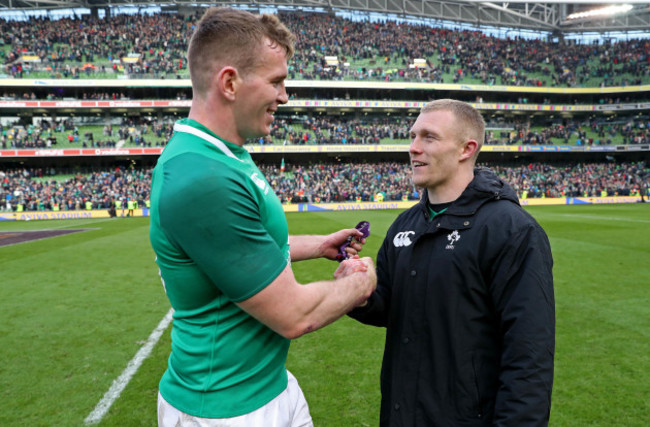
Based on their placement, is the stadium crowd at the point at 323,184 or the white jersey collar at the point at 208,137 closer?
the white jersey collar at the point at 208,137

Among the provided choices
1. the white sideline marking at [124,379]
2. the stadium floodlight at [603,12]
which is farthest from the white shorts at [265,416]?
the stadium floodlight at [603,12]

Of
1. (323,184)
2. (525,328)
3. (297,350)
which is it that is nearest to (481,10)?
(323,184)

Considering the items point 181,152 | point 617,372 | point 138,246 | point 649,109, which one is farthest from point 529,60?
point 181,152

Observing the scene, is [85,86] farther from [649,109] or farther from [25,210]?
[649,109]

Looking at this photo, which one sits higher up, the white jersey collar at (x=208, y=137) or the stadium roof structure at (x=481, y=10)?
the stadium roof structure at (x=481, y=10)

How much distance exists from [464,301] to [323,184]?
4117cm

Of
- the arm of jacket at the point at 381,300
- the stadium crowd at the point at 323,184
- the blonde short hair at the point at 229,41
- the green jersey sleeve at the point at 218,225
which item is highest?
the blonde short hair at the point at 229,41

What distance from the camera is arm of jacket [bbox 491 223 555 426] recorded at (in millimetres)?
2002

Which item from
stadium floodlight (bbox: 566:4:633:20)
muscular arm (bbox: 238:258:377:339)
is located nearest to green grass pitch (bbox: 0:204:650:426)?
muscular arm (bbox: 238:258:377:339)

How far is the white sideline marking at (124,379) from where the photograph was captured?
4.38 m

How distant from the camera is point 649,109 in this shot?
52969 millimetres

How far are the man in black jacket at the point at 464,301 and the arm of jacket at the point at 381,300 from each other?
0.02m

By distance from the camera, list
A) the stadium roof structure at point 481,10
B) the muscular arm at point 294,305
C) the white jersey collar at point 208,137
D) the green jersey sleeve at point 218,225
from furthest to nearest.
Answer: the stadium roof structure at point 481,10 → the white jersey collar at point 208,137 → the muscular arm at point 294,305 → the green jersey sleeve at point 218,225

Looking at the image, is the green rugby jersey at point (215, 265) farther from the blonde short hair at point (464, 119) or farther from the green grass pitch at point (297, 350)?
the green grass pitch at point (297, 350)
